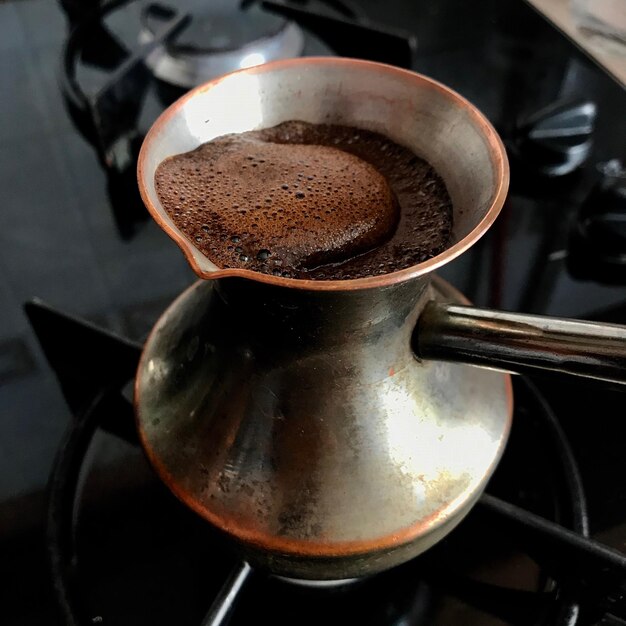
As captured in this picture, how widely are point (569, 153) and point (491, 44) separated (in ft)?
0.93

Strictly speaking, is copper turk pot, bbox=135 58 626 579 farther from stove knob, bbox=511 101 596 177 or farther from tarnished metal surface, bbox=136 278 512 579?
stove knob, bbox=511 101 596 177

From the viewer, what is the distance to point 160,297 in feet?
2.46

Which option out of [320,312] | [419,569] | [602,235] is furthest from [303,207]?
[602,235]

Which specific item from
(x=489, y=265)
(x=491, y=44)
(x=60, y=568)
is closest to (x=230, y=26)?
(x=491, y=44)

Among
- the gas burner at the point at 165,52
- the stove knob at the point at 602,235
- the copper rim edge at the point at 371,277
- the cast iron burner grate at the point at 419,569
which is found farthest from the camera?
the gas burner at the point at 165,52

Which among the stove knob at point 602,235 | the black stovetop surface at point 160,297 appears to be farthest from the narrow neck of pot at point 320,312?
the stove knob at point 602,235

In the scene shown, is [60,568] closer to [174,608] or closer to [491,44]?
[174,608]

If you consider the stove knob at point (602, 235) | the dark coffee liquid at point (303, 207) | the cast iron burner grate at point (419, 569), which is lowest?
the cast iron burner grate at point (419, 569)

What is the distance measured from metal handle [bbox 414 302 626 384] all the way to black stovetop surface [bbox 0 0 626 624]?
3 centimetres

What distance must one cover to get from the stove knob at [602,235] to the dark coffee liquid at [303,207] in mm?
368

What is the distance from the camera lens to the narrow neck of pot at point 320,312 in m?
0.37

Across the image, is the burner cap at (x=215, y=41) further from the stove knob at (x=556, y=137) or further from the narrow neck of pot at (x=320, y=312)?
Answer: the narrow neck of pot at (x=320, y=312)

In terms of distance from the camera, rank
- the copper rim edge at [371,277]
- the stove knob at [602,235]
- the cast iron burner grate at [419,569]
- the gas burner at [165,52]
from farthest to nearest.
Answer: the gas burner at [165,52], the stove knob at [602,235], the cast iron burner grate at [419,569], the copper rim edge at [371,277]

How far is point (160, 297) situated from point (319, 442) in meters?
0.38
